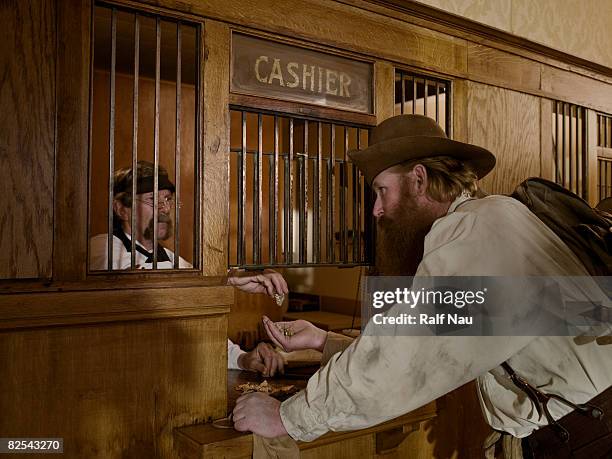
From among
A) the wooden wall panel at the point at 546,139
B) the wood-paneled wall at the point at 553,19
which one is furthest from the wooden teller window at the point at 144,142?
the wooden wall panel at the point at 546,139

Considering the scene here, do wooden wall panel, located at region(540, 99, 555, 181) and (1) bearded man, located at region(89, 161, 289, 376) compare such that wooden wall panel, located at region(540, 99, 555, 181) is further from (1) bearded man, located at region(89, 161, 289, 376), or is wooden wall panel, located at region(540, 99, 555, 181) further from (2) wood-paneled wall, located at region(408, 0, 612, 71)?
(1) bearded man, located at region(89, 161, 289, 376)

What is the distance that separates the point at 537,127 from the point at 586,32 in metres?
0.63

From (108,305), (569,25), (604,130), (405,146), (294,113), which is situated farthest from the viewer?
(604,130)

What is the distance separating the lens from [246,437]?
139 cm

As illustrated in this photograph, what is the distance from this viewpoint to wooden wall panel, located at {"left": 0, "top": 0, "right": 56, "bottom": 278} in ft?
4.05

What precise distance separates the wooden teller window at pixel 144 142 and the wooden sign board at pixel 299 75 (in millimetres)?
144

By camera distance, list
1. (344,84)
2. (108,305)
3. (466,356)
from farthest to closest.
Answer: (344,84), (108,305), (466,356)

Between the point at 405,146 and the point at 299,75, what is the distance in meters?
0.39

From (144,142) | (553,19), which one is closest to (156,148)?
(144,142)

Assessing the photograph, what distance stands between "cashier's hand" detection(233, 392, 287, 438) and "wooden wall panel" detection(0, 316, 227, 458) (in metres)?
0.13

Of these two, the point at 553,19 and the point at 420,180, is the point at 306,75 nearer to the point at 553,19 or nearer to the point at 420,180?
the point at 420,180

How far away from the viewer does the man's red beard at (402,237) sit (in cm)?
160

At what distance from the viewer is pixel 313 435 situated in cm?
129

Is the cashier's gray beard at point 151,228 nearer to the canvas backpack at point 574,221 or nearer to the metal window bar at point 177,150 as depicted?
the metal window bar at point 177,150
